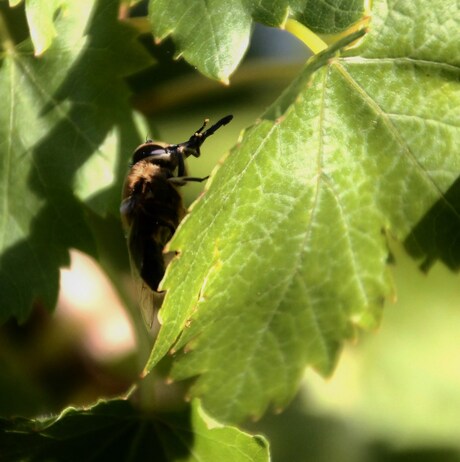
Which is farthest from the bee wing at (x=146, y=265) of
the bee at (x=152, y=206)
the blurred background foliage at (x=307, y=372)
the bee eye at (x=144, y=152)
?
the blurred background foliage at (x=307, y=372)

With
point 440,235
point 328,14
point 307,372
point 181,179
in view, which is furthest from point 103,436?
point 307,372

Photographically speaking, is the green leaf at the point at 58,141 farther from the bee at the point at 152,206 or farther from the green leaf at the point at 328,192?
the green leaf at the point at 328,192

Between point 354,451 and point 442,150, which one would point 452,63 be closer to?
point 442,150

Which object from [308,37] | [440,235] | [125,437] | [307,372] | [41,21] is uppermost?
[41,21]

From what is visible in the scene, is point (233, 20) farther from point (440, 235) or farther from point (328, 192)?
point (440, 235)

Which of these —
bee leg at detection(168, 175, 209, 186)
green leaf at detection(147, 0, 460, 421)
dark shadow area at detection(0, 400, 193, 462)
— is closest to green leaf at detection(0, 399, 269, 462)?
dark shadow area at detection(0, 400, 193, 462)
